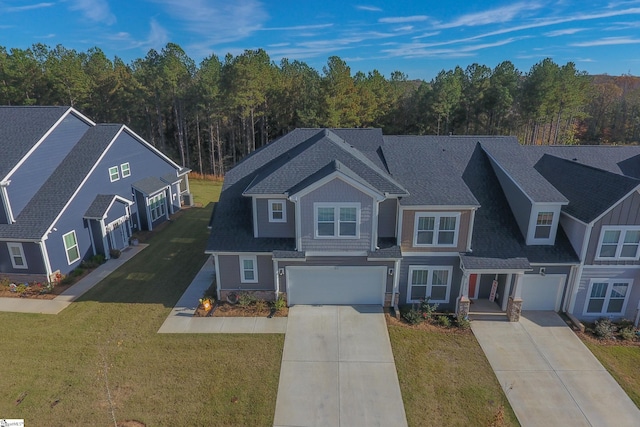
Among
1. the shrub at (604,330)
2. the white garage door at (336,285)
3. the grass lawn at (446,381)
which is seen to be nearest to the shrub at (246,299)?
the white garage door at (336,285)

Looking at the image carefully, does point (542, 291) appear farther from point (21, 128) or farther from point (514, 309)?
point (21, 128)

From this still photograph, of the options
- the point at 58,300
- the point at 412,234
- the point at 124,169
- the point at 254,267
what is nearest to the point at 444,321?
the point at 412,234

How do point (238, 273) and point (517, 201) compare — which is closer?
point (517, 201)

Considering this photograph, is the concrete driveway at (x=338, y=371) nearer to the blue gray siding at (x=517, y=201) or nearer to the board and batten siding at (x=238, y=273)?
the board and batten siding at (x=238, y=273)

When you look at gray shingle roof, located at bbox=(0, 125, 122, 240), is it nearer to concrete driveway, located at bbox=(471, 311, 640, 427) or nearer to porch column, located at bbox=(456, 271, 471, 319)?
porch column, located at bbox=(456, 271, 471, 319)

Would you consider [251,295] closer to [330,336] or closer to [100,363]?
[330,336]

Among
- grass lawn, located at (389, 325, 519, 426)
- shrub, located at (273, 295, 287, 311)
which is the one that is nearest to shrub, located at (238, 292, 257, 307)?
shrub, located at (273, 295, 287, 311)
